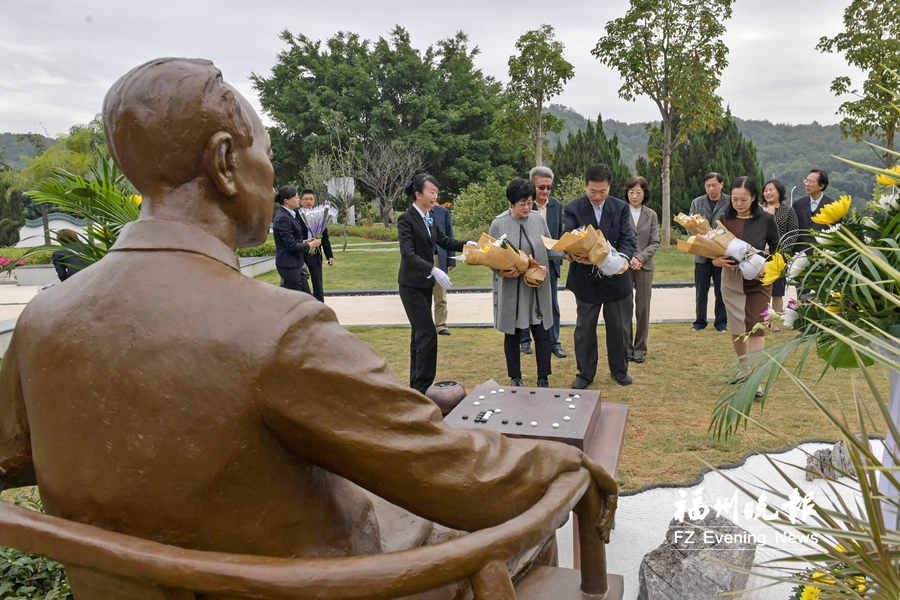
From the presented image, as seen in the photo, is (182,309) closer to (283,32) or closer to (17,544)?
(17,544)

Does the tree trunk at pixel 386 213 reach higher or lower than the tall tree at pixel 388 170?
lower

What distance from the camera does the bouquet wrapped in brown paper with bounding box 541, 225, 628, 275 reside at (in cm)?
505

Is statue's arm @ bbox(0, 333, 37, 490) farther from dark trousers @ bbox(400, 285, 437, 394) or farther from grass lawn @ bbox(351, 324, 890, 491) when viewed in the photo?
dark trousers @ bbox(400, 285, 437, 394)

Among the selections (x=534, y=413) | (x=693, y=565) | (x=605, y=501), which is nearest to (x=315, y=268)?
(x=534, y=413)

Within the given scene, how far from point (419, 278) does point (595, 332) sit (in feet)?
5.21

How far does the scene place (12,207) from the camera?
30359 millimetres

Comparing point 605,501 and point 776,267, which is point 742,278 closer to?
point 776,267

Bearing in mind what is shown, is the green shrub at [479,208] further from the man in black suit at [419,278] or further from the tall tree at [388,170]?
the man in black suit at [419,278]

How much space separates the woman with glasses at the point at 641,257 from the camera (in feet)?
21.4

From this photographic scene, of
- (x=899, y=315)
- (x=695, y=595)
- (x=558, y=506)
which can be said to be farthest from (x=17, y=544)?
(x=899, y=315)

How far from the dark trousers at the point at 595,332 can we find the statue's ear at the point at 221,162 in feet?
14.9

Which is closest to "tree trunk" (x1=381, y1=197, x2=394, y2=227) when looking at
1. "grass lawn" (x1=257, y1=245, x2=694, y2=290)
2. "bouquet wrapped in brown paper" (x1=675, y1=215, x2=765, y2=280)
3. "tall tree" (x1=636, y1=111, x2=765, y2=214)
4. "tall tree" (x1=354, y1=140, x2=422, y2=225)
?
"tall tree" (x1=354, y1=140, x2=422, y2=225)

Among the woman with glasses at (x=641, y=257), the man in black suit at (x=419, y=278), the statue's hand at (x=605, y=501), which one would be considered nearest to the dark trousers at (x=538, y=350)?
the man in black suit at (x=419, y=278)

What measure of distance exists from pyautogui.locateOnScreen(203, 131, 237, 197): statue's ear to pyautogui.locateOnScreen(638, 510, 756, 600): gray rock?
7.29 feet
